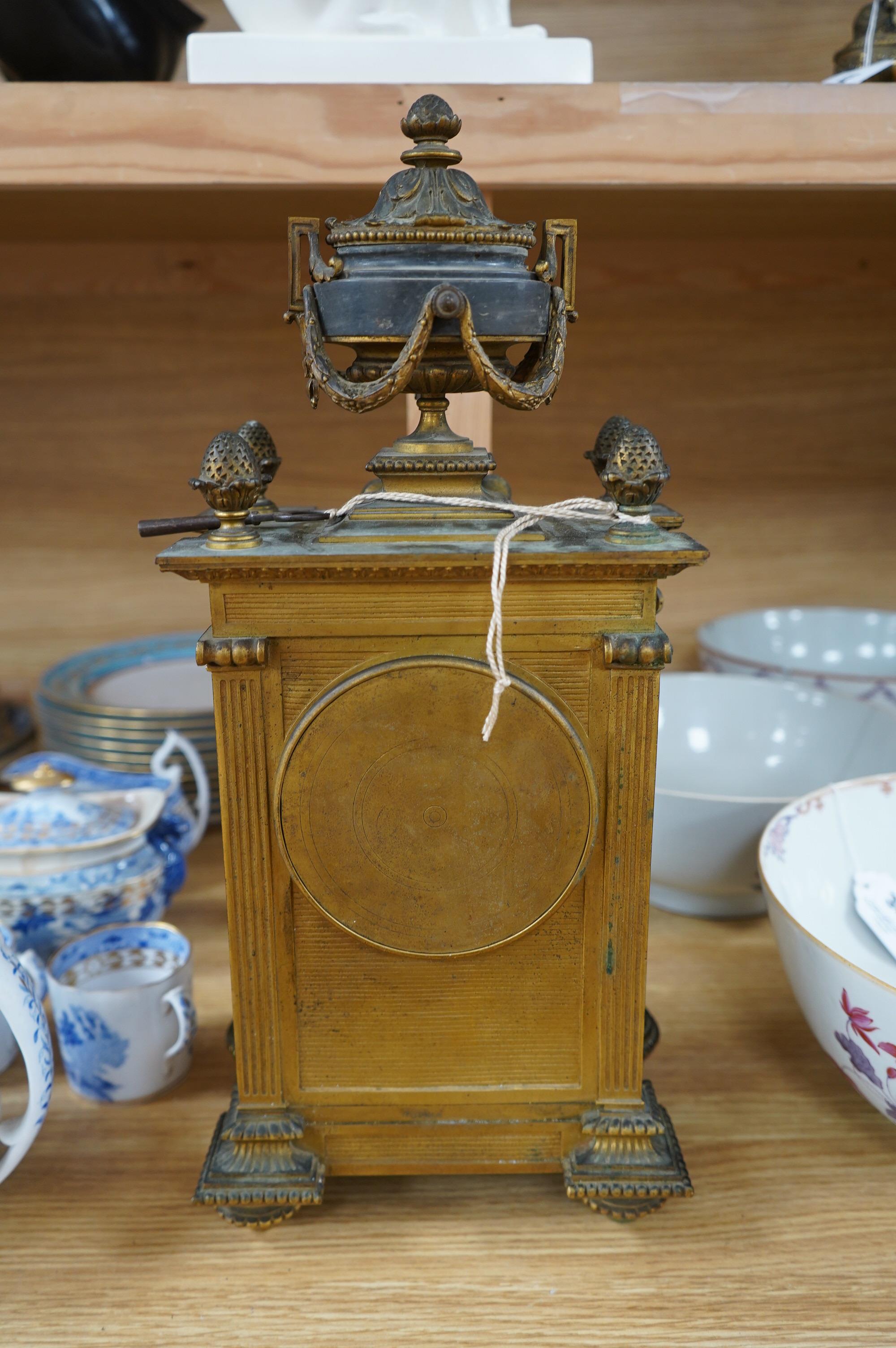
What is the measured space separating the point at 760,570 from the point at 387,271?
1.00 metres

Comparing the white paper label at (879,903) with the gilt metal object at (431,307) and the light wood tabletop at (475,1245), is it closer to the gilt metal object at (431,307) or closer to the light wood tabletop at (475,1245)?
the light wood tabletop at (475,1245)

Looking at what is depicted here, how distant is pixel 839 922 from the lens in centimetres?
80

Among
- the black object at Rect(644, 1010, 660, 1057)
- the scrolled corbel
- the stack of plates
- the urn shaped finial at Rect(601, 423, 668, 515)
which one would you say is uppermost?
the urn shaped finial at Rect(601, 423, 668, 515)

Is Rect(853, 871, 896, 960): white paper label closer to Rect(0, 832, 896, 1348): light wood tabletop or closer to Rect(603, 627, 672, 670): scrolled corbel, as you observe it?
Rect(0, 832, 896, 1348): light wood tabletop

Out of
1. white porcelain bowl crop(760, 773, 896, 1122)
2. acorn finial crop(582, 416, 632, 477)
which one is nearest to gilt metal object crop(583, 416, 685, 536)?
acorn finial crop(582, 416, 632, 477)

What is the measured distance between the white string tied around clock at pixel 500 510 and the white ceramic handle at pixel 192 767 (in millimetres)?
534

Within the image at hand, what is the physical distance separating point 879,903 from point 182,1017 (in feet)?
1.69

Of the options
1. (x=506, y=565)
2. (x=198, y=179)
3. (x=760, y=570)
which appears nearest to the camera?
(x=506, y=565)

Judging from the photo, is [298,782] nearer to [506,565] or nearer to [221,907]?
[506,565]

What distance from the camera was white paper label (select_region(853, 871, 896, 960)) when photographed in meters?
0.78

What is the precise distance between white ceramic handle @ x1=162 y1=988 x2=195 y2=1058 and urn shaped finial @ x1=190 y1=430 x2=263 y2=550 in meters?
0.34

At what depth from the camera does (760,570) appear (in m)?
1.45

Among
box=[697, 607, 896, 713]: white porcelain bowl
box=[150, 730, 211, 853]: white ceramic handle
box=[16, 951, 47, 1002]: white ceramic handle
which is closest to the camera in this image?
box=[16, 951, 47, 1002]: white ceramic handle

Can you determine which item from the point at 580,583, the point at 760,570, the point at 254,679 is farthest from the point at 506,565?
the point at 760,570
